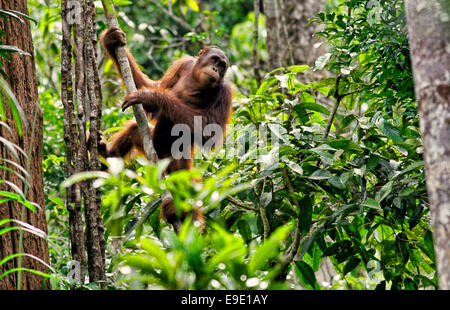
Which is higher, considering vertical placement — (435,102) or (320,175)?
(435,102)

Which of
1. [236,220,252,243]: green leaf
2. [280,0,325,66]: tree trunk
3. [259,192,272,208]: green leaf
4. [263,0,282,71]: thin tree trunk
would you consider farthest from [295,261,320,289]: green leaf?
[280,0,325,66]: tree trunk

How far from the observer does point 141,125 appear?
9.07ft

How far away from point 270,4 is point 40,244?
392 centimetres

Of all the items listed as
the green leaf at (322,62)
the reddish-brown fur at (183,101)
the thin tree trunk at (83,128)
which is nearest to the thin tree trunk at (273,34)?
the reddish-brown fur at (183,101)

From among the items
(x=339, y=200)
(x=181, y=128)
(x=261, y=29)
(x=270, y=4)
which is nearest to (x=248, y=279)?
(x=339, y=200)

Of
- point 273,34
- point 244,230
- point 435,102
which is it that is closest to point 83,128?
point 244,230

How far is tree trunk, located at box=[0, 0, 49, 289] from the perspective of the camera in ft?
7.07

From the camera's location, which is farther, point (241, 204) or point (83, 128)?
point (241, 204)

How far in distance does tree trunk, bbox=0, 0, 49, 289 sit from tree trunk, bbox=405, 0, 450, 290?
1459 millimetres

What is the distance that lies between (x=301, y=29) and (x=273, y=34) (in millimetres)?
954

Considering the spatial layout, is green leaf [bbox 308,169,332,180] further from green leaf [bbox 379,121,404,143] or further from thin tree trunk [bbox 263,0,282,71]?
thin tree trunk [bbox 263,0,282,71]

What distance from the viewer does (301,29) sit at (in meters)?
6.26

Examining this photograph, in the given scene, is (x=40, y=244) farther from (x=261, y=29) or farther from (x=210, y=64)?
(x=261, y=29)

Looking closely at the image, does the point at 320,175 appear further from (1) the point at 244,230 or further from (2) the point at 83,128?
(2) the point at 83,128
